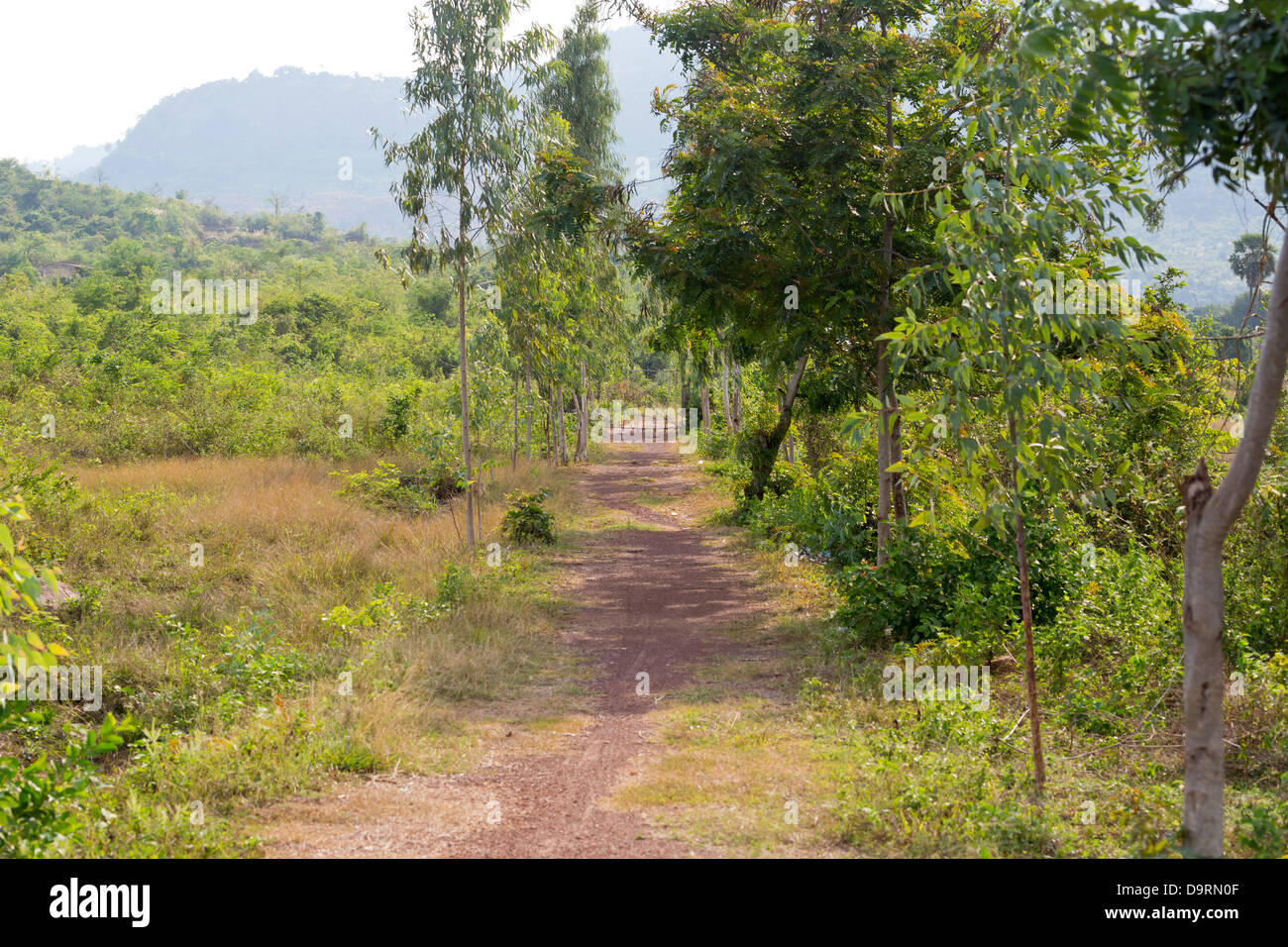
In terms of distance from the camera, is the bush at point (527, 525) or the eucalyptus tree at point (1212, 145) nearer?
the eucalyptus tree at point (1212, 145)

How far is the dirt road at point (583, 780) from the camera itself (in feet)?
15.8

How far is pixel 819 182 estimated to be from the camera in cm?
1044

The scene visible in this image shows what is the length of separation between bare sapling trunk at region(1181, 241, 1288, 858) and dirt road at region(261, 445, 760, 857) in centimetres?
242

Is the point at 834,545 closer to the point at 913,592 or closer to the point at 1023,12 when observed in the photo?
the point at 913,592

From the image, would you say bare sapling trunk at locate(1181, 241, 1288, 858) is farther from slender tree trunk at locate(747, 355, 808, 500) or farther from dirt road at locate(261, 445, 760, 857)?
slender tree trunk at locate(747, 355, 808, 500)

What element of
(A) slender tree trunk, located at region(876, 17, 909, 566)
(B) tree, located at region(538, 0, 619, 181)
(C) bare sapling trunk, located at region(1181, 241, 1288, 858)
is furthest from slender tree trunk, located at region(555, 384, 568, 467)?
(C) bare sapling trunk, located at region(1181, 241, 1288, 858)

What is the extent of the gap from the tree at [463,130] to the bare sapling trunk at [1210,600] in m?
9.43

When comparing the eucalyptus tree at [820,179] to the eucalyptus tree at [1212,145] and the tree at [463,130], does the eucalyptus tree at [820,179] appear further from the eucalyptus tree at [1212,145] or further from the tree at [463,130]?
the eucalyptus tree at [1212,145]

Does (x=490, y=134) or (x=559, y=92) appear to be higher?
(x=559, y=92)

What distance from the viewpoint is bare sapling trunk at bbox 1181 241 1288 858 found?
348 cm

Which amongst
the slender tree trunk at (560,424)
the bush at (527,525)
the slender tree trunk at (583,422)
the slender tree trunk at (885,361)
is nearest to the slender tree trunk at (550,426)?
the slender tree trunk at (560,424)
